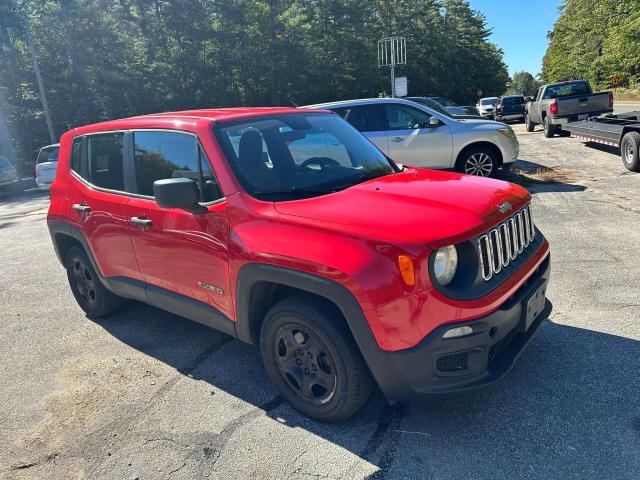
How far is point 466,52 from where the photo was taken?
2100 inches

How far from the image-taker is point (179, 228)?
3332 millimetres

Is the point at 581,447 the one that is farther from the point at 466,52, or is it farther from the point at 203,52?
the point at 466,52

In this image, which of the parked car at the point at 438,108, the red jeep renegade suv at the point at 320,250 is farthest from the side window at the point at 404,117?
the red jeep renegade suv at the point at 320,250

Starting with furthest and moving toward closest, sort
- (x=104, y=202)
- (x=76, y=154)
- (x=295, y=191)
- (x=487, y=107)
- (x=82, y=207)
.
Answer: (x=487, y=107)
(x=76, y=154)
(x=82, y=207)
(x=104, y=202)
(x=295, y=191)

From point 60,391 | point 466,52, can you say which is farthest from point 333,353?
point 466,52

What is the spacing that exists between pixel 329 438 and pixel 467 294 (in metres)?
1.14

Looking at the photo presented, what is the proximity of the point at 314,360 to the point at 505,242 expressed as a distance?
51.1 inches

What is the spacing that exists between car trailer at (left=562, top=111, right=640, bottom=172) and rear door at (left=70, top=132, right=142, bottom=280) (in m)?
9.66

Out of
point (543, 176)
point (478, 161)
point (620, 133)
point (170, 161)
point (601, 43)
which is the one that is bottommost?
point (543, 176)

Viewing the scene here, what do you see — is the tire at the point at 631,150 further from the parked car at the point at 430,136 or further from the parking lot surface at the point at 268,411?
the parking lot surface at the point at 268,411

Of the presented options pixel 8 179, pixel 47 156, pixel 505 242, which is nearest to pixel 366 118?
pixel 505 242

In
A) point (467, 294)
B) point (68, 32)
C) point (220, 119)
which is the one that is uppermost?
point (68, 32)

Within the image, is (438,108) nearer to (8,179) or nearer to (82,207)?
(82,207)

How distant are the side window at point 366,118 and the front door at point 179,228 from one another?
6091 mm
